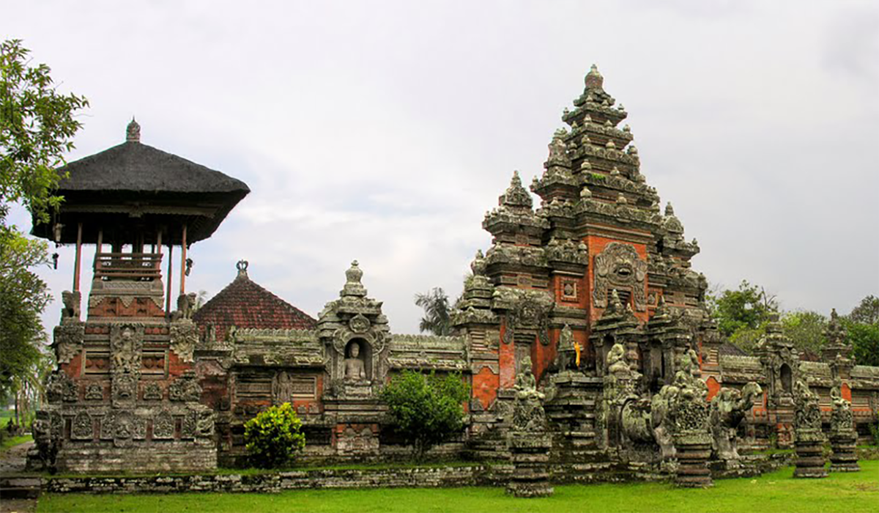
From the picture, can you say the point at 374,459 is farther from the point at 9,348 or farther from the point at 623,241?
the point at 9,348

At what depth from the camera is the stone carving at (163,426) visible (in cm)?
1758

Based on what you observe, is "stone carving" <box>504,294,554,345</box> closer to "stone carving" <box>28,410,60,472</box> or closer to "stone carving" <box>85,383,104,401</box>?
"stone carving" <box>85,383,104,401</box>

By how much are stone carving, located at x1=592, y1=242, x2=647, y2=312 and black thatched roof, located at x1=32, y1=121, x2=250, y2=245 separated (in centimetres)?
1026

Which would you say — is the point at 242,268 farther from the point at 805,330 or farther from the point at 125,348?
the point at 805,330

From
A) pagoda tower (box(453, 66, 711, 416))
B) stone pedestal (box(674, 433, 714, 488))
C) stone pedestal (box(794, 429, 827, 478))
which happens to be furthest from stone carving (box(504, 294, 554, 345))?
stone pedestal (box(794, 429, 827, 478))

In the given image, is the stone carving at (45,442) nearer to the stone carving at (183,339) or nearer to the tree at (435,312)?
Result: the stone carving at (183,339)

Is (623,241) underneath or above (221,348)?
above

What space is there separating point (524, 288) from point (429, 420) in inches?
203

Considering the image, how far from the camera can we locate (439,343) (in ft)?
72.3

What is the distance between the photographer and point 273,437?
18469 mm

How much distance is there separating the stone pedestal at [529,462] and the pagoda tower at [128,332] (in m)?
6.20

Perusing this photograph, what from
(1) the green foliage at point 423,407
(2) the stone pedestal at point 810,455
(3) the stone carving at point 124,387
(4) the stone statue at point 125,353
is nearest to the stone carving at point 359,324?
(1) the green foliage at point 423,407

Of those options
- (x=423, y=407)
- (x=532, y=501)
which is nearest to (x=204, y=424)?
(x=423, y=407)

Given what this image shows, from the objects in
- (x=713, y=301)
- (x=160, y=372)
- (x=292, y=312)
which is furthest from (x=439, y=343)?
(x=713, y=301)
